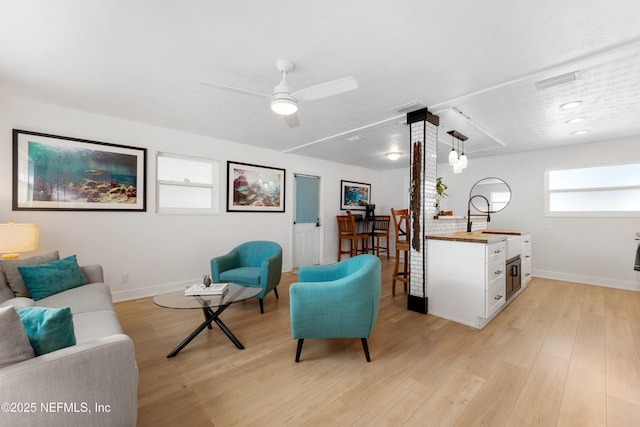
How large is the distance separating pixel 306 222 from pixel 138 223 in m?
3.08

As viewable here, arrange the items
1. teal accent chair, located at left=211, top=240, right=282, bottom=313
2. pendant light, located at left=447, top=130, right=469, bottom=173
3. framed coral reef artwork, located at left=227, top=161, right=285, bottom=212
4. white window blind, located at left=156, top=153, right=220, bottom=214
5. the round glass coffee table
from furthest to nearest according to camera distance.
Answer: framed coral reef artwork, located at left=227, top=161, right=285, bottom=212 < white window blind, located at left=156, top=153, right=220, bottom=214 < pendant light, located at left=447, top=130, right=469, bottom=173 < teal accent chair, located at left=211, top=240, right=282, bottom=313 < the round glass coffee table

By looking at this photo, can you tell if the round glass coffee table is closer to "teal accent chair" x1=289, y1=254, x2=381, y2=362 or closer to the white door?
"teal accent chair" x1=289, y1=254, x2=381, y2=362

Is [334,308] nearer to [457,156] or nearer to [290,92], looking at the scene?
[290,92]

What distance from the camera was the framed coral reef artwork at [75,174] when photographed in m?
2.91

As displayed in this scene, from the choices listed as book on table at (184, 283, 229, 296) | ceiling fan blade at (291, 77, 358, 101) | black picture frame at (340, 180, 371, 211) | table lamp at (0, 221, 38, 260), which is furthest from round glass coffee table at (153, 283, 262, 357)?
black picture frame at (340, 180, 371, 211)

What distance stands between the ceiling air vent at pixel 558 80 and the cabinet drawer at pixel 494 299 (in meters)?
2.03

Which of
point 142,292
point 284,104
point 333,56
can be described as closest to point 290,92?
point 284,104

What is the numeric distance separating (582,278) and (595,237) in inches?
28.8

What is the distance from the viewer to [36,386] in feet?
3.37

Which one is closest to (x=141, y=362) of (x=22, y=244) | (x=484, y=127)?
(x=22, y=244)

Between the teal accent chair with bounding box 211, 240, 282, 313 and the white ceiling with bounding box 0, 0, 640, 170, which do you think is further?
the teal accent chair with bounding box 211, 240, 282, 313

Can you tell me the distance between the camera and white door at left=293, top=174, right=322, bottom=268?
5.57 metres

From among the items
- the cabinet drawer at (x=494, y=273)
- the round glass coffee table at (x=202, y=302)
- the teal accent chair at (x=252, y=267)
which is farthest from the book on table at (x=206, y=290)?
the cabinet drawer at (x=494, y=273)

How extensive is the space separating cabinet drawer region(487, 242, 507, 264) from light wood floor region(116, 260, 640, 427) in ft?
2.28
